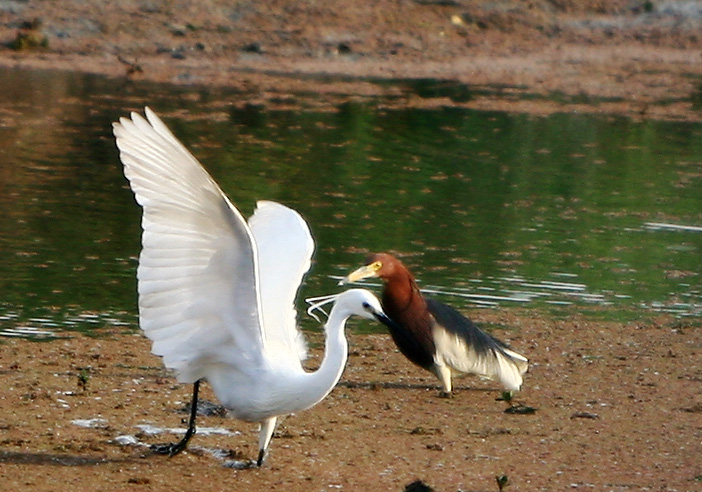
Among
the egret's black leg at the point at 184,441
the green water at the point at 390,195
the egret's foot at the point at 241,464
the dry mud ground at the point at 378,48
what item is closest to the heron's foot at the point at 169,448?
the egret's black leg at the point at 184,441

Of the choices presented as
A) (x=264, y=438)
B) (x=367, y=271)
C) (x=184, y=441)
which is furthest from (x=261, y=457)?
(x=367, y=271)

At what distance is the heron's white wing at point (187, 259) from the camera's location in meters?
6.31

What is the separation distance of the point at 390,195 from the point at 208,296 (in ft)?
30.6

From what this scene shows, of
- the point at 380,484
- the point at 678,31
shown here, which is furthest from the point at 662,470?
the point at 678,31

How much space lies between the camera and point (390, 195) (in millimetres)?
15758

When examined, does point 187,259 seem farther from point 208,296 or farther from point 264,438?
point 264,438

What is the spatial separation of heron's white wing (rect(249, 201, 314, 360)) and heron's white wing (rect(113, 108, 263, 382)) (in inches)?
11.7

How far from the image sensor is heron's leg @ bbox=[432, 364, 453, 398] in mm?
8742

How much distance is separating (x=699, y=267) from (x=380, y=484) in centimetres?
717

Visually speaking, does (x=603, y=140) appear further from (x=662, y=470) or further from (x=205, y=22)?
(x=662, y=470)

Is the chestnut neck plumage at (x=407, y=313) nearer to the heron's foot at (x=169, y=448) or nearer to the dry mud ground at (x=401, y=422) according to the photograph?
the dry mud ground at (x=401, y=422)

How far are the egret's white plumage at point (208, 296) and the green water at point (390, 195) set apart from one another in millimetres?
3192

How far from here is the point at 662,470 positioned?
7.18 m

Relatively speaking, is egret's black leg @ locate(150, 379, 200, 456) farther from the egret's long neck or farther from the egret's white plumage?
the egret's long neck
